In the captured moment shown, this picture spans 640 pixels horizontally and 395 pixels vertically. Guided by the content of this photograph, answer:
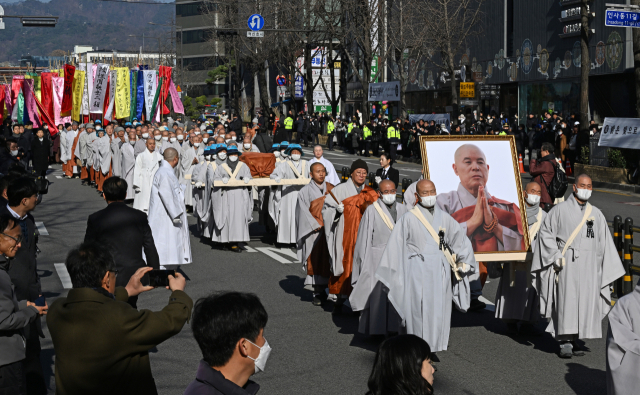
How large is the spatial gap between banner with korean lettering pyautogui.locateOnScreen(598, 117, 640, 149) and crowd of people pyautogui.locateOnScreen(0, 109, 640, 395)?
1092 centimetres

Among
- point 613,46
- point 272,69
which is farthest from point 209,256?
point 272,69

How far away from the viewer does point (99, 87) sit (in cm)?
2545

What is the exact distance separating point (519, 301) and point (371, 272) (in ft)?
5.12

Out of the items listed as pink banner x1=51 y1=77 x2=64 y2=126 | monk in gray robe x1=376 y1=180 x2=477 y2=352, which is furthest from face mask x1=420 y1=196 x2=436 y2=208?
pink banner x1=51 y1=77 x2=64 y2=126

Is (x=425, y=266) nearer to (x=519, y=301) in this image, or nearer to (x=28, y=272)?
(x=519, y=301)

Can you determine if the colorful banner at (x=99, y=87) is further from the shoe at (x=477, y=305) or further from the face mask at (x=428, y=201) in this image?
the face mask at (x=428, y=201)

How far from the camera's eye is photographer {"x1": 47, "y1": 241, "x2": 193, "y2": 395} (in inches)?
147

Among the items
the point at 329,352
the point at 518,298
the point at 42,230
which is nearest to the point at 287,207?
the point at 42,230

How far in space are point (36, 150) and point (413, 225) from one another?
20.2m

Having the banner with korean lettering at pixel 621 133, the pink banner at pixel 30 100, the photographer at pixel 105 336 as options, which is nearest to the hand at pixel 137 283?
the photographer at pixel 105 336

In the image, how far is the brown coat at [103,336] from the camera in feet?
12.3

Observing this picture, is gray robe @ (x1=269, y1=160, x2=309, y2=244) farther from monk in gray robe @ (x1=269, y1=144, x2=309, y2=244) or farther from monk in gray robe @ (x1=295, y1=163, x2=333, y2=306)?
monk in gray robe @ (x1=295, y1=163, x2=333, y2=306)

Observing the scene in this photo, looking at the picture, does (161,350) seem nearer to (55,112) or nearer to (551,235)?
(551,235)

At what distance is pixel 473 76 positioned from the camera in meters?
31.3
